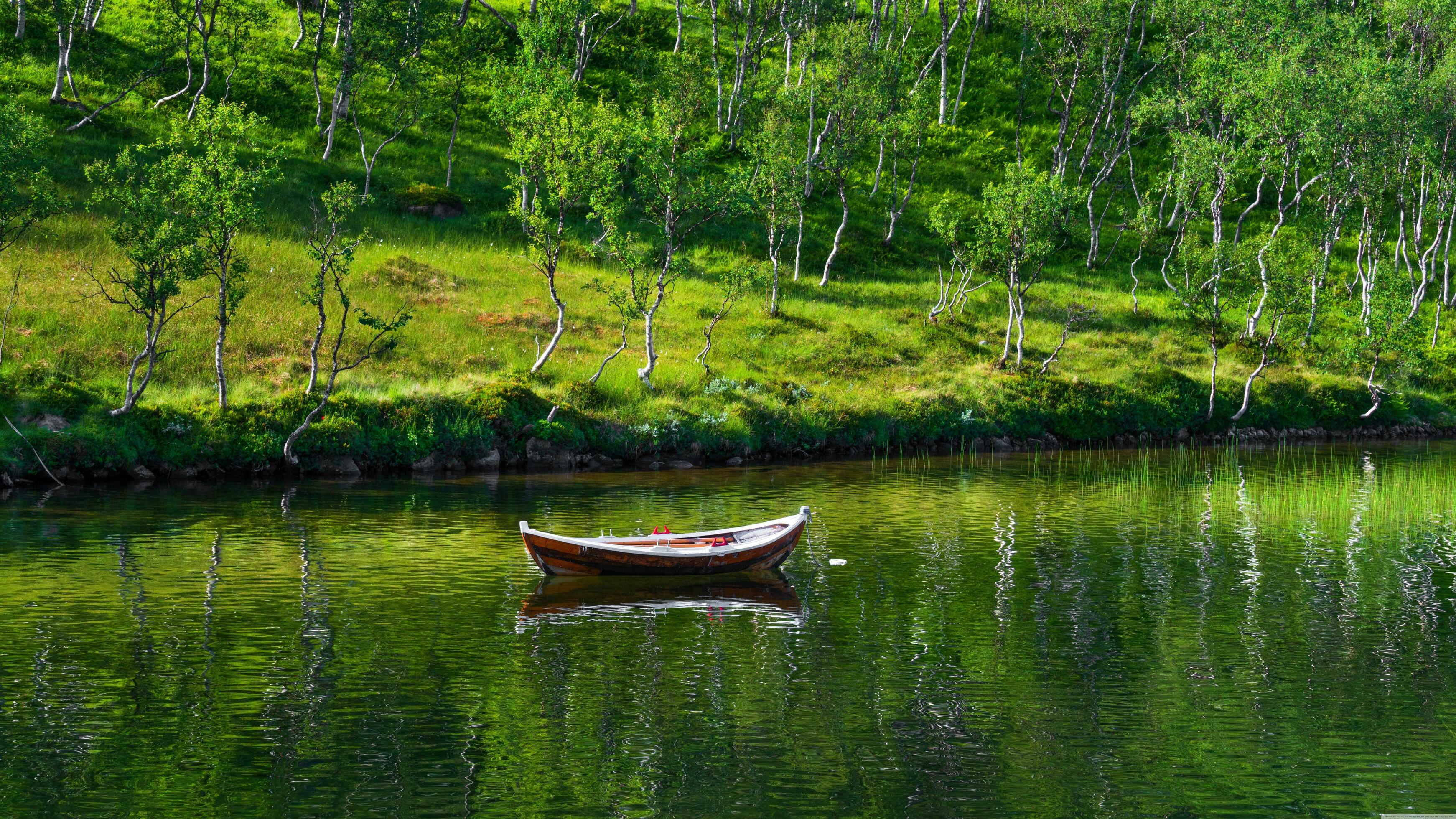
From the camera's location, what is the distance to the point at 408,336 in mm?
64125

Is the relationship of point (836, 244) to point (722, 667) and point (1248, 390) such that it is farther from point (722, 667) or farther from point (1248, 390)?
point (722, 667)

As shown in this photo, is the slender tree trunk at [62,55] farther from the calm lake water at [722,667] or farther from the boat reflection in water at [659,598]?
the boat reflection in water at [659,598]

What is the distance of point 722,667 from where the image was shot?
2455cm

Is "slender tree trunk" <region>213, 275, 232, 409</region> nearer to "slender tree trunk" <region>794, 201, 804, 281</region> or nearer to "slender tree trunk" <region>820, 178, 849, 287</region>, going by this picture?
"slender tree trunk" <region>794, 201, 804, 281</region>

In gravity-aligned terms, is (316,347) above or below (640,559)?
above

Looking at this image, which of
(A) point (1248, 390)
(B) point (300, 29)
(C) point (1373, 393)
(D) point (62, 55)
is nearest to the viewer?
(A) point (1248, 390)

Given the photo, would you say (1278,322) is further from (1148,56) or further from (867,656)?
(867,656)

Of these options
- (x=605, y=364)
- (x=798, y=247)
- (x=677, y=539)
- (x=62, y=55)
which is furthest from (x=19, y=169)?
(x=798, y=247)

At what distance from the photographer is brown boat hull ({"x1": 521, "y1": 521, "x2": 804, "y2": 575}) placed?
104 feet

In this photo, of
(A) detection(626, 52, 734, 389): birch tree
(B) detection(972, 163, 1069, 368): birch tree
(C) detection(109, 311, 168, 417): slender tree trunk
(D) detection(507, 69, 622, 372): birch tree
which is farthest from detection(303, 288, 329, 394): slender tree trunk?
(B) detection(972, 163, 1069, 368): birch tree

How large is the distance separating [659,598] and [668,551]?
1311 millimetres

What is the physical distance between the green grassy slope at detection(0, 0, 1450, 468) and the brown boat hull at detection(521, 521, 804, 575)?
23949mm

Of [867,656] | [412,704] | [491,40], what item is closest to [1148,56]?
[491,40]

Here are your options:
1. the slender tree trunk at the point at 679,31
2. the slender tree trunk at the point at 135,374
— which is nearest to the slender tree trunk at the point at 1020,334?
the slender tree trunk at the point at 679,31
